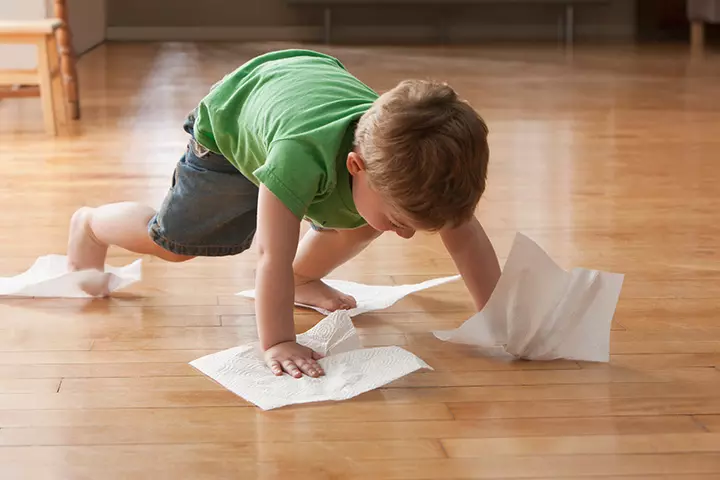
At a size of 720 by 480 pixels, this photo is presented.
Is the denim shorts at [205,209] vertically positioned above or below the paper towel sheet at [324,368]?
above

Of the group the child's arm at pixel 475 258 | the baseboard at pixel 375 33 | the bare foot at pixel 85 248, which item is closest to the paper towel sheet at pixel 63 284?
the bare foot at pixel 85 248

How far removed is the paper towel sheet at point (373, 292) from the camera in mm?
1408

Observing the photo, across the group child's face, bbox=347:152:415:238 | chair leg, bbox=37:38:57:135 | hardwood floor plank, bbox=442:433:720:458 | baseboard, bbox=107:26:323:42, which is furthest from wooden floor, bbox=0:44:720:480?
baseboard, bbox=107:26:323:42

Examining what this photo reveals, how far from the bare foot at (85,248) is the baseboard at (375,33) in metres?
4.95

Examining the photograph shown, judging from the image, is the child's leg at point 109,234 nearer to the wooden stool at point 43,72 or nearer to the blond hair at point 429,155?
the blond hair at point 429,155

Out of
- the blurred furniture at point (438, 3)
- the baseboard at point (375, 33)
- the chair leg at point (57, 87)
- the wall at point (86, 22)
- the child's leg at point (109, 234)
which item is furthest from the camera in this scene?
the baseboard at point (375, 33)

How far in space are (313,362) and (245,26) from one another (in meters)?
5.57

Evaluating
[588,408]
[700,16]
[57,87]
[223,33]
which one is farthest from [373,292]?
[223,33]

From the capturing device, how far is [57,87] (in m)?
3.21

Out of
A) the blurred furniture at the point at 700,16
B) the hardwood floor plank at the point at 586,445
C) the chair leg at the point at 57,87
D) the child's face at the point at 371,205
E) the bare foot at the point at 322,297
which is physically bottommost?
the blurred furniture at the point at 700,16

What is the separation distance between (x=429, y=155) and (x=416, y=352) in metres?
0.33

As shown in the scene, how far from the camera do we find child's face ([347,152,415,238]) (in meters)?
1.07

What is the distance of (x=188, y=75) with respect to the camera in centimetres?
Result: 454

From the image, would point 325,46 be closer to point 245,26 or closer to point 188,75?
point 245,26
